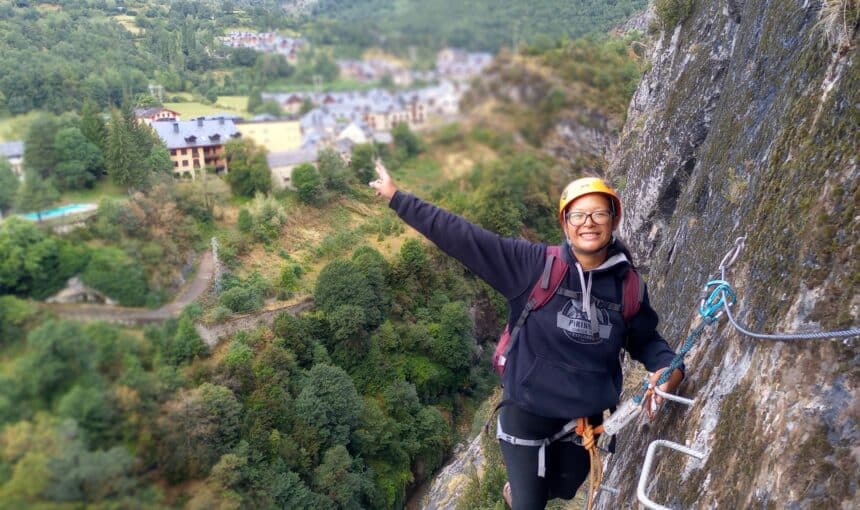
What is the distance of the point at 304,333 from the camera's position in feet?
41.4

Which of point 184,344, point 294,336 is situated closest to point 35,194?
point 184,344

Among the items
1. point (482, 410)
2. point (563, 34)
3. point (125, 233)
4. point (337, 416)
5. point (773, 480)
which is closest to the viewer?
point (773, 480)

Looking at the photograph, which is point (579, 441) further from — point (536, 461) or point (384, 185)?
point (384, 185)

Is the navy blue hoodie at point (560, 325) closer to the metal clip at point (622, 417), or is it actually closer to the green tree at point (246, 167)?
the metal clip at point (622, 417)

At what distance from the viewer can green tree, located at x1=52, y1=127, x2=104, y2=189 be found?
2.81m

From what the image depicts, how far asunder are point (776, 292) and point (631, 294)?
0.82 meters

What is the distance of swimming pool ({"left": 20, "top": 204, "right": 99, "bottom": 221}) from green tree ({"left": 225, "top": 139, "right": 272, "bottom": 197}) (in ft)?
6.16

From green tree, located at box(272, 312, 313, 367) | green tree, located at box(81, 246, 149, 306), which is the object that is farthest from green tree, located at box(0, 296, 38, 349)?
green tree, located at box(272, 312, 313, 367)

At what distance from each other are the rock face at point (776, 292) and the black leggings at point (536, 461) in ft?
1.69

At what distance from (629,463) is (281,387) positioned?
8375 millimetres

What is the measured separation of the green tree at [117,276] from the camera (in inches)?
101

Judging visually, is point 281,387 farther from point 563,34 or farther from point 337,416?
point 563,34

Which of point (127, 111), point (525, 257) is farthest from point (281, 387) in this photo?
point (525, 257)

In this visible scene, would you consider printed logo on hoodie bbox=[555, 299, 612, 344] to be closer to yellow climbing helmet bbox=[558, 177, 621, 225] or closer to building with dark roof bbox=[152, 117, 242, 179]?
yellow climbing helmet bbox=[558, 177, 621, 225]
